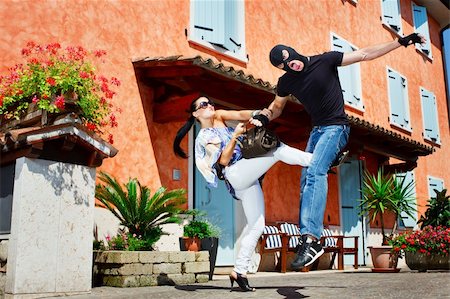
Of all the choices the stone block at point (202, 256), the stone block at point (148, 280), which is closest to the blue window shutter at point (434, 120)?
the stone block at point (202, 256)

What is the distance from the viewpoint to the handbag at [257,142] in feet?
13.1

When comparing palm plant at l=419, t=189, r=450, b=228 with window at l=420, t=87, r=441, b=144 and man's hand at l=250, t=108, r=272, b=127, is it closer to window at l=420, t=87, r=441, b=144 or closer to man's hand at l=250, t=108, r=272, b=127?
window at l=420, t=87, r=441, b=144

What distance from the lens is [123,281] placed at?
5746 millimetres

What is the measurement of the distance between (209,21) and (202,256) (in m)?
4.76

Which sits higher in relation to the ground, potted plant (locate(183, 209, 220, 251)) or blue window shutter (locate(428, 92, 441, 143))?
blue window shutter (locate(428, 92, 441, 143))

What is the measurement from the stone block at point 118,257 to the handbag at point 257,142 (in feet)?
7.94

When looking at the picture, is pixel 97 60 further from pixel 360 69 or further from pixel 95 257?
pixel 360 69

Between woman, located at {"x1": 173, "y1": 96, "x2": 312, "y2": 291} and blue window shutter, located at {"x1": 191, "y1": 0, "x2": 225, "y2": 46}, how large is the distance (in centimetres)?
476

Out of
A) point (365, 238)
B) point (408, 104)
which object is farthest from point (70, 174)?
point (408, 104)

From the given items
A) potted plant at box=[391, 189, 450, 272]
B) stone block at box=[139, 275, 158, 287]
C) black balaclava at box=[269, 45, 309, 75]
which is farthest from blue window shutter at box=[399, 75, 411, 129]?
black balaclava at box=[269, 45, 309, 75]

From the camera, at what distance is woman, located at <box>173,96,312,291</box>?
4.21 m

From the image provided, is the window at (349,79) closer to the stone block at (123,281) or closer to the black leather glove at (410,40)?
the stone block at (123,281)

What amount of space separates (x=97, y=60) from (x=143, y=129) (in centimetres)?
129

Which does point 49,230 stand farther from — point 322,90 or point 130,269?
point 322,90
